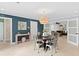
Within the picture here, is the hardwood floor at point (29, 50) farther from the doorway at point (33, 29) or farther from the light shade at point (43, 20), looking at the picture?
the light shade at point (43, 20)

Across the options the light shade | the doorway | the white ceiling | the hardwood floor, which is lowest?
the hardwood floor

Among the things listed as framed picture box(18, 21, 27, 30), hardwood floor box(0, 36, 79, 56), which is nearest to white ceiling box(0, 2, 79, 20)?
framed picture box(18, 21, 27, 30)

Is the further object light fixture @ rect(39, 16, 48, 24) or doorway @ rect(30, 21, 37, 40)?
doorway @ rect(30, 21, 37, 40)

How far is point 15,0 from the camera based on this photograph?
258 centimetres

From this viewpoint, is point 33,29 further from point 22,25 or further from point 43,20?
point 43,20

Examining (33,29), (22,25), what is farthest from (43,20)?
(22,25)

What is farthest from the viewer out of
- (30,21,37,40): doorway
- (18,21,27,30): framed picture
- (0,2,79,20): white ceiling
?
(18,21,27,30): framed picture

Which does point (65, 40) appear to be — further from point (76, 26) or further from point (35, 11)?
point (35, 11)

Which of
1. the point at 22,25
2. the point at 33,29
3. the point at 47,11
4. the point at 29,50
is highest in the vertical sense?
the point at 47,11

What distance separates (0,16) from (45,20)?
1571mm

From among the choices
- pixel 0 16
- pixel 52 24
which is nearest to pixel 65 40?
pixel 52 24

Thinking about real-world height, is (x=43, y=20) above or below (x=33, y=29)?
above

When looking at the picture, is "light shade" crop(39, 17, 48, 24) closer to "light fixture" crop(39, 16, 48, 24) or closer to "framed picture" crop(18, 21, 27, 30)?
"light fixture" crop(39, 16, 48, 24)

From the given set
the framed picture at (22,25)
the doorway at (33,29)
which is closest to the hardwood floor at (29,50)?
the doorway at (33,29)
